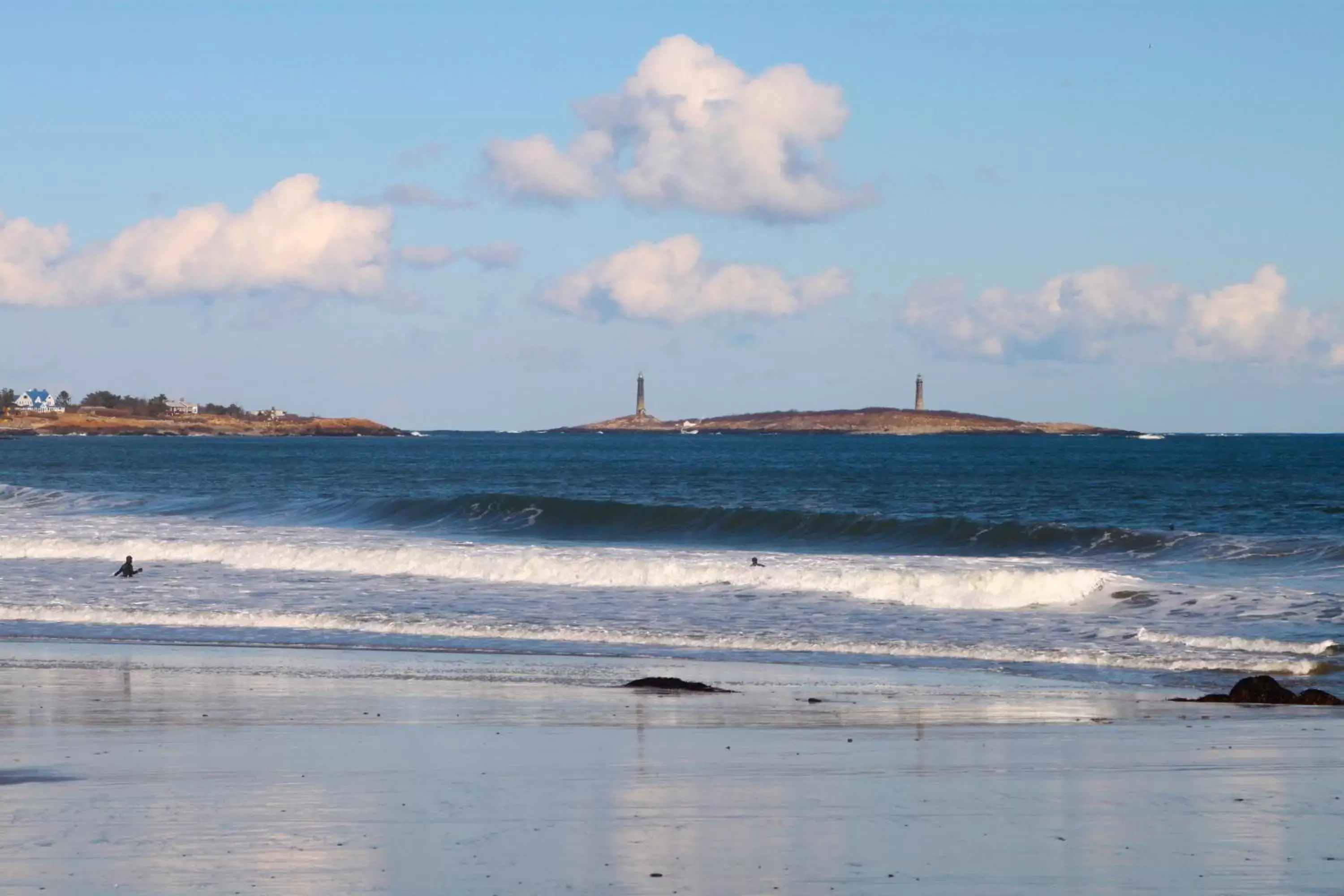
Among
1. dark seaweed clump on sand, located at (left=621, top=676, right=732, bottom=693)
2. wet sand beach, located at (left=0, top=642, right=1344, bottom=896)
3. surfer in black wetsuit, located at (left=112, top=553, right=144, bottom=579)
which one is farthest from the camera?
surfer in black wetsuit, located at (left=112, top=553, right=144, bottom=579)

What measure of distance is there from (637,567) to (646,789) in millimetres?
21157

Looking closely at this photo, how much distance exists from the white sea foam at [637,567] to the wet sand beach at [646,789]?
11.2 meters

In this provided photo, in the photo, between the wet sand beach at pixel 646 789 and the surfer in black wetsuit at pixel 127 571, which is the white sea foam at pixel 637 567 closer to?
the surfer in black wetsuit at pixel 127 571

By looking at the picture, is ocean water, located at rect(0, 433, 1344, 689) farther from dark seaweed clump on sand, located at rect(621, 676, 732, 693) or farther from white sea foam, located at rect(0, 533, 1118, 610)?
dark seaweed clump on sand, located at rect(621, 676, 732, 693)

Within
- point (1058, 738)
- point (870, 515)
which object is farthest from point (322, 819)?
point (870, 515)

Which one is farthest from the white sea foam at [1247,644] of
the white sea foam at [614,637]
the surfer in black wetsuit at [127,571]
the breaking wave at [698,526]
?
the surfer in black wetsuit at [127,571]

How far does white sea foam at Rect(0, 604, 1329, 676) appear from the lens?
1980 cm

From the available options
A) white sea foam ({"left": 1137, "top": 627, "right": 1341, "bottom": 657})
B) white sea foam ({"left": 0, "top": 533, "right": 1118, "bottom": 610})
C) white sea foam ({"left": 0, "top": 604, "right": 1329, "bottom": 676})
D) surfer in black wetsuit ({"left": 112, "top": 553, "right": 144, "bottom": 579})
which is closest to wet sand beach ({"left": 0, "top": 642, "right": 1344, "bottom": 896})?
white sea foam ({"left": 0, "top": 604, "right": 1329, "bottom": 676})

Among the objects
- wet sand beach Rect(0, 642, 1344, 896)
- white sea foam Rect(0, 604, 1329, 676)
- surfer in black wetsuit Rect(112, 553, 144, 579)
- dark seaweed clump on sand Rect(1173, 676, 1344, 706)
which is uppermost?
surfer in black wetsuit Rect(112, 553, 144, 579)

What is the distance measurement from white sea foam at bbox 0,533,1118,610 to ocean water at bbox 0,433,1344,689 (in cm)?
9

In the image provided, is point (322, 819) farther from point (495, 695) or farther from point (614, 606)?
point (614, 606)

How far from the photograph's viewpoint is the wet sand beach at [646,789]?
805cm

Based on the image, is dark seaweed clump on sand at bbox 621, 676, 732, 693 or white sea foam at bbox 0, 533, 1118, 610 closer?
dark seaweed clump on sand at bbox 621, 676, 732, 693

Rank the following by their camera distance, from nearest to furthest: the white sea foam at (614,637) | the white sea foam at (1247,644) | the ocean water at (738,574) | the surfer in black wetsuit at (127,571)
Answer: the white sea foam at (614,637) → the white sea foam at (1247,644) → the ocean water at (738,574) → the surfer in black wetsuit at (127,571)
